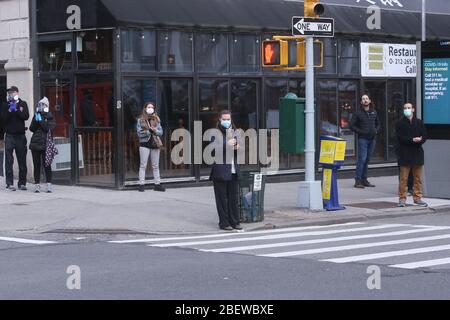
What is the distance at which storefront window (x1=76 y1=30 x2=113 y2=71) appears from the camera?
18109mm

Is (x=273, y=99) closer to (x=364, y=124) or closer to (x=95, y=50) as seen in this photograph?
(x=364, y=124)

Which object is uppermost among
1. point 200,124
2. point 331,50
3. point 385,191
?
point 331,50

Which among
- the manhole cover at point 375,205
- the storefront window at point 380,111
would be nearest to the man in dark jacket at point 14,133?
the manhole cover at point 375,205

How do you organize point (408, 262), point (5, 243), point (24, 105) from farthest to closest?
point (24, 105), point (5, 243), point (408, 262)

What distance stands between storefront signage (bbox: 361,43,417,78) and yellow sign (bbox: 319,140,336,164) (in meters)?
6.55

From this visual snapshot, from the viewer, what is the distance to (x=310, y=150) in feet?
51.6

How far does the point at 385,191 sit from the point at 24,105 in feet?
27.7

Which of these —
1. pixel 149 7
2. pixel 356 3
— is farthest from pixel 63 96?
pixel 356 3

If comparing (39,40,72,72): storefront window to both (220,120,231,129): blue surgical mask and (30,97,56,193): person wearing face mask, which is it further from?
(220,120,231,129): blue surgical mask

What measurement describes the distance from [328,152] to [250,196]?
228cm

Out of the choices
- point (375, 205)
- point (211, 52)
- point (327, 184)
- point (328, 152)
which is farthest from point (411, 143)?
point (211, 52)

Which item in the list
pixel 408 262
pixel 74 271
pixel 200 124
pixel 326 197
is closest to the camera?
pixel 74 271

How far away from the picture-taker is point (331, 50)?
70.7 feet
